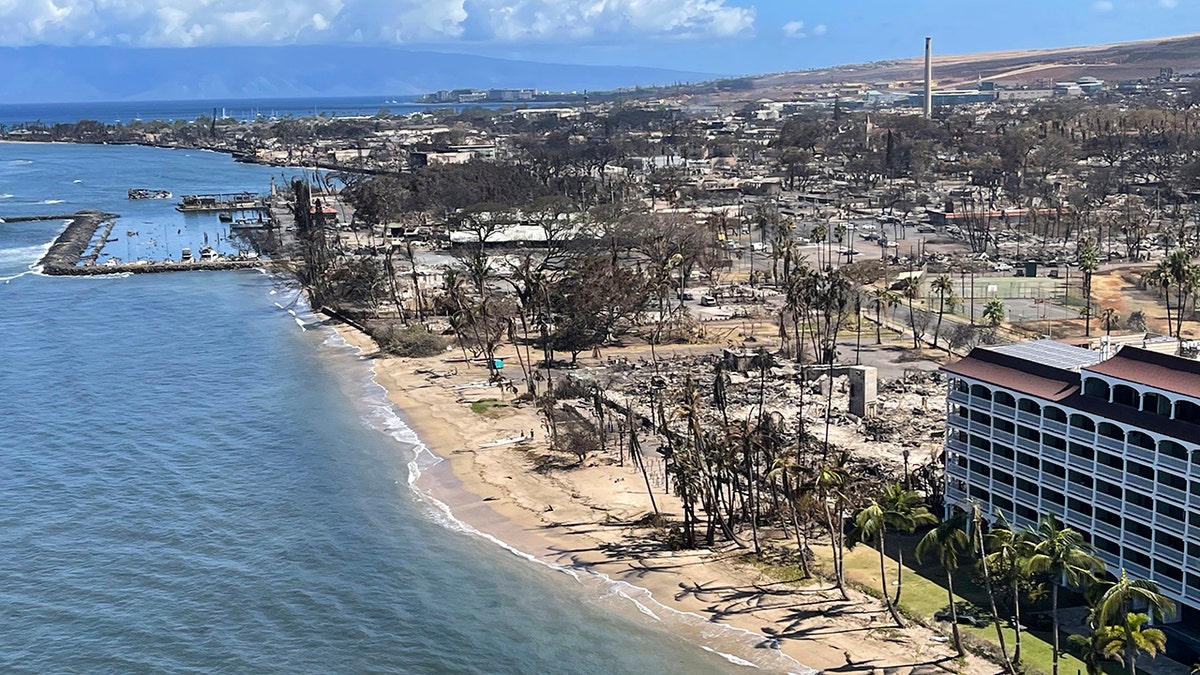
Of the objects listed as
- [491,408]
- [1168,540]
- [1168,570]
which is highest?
[1168,540]

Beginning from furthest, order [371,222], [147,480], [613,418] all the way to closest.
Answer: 1. [371,222]
2. [613,418]
3. [147,480]

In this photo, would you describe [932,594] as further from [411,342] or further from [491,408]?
[411,342]

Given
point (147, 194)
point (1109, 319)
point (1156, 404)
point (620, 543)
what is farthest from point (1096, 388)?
point (147, 194)

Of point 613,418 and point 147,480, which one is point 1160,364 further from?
point 147,480

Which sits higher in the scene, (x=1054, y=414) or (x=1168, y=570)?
(x=1054, y=414)

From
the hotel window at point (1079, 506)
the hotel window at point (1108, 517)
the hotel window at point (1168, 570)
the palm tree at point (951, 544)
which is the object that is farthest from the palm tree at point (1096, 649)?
the hotel window at point (1079, 506)

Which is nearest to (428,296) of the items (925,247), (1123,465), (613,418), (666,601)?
(613,418)
